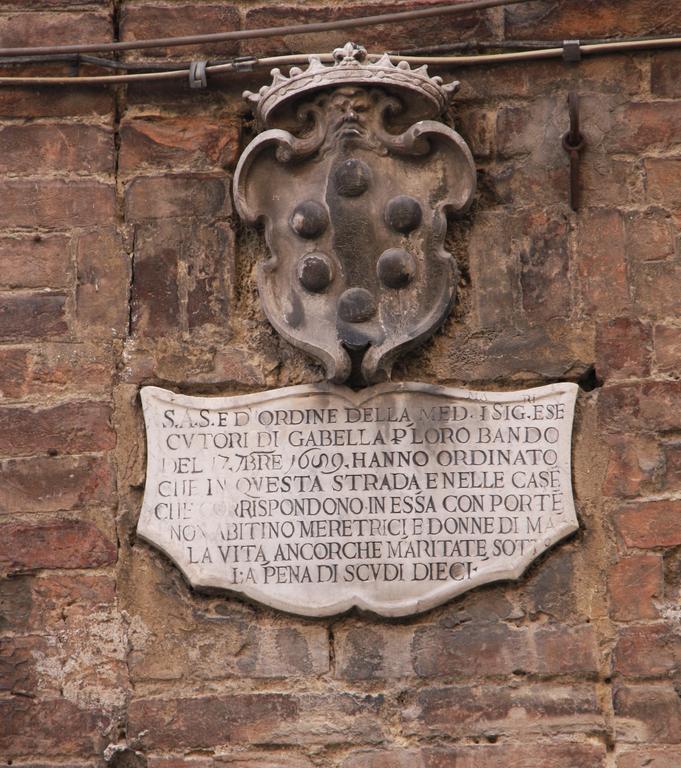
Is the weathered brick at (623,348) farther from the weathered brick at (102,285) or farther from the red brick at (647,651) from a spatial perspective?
the weathered brick at (102,285)

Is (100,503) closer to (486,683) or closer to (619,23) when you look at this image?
(486,683)

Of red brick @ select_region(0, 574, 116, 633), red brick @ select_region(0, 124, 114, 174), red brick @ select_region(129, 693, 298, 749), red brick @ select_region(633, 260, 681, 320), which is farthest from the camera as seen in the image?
red brick @ select_region(0, 124, 114, 174)

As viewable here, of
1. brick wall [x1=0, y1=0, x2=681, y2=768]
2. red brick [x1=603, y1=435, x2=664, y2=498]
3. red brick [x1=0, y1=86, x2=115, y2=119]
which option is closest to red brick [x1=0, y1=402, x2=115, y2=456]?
brick wall [x1=0, y1=0, x2=681, y2=768]

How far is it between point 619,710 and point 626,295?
1076 mm

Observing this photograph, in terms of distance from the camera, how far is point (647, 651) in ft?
15.9

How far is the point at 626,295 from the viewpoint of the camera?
508 centimetres

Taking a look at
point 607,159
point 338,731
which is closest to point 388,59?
point 607,159

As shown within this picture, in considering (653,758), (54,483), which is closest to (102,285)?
(54,483)

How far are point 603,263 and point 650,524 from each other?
706mm

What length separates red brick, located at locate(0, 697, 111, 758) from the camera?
192 inches

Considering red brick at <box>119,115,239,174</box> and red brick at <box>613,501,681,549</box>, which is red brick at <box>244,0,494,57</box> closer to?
red brick at <box>119,115,239,174</box>

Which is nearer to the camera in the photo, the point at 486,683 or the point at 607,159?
the point at 486,683

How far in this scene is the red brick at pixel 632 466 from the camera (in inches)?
195

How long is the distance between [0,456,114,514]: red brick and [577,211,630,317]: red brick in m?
1.34
